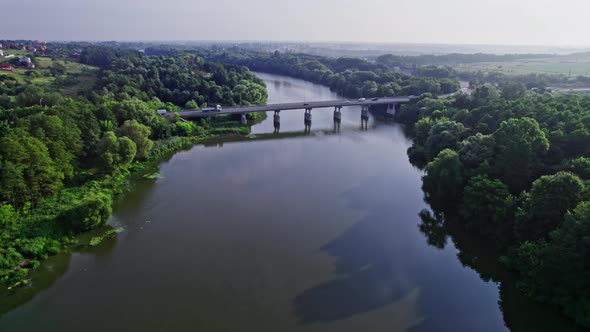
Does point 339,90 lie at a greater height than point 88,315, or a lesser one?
greater

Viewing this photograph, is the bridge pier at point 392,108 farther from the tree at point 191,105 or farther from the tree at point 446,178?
the tree at point 446,178

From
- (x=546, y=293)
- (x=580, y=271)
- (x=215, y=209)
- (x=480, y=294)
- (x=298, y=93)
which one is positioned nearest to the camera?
(x=580, y=271)

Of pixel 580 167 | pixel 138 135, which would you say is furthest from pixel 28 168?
pixel 580 167

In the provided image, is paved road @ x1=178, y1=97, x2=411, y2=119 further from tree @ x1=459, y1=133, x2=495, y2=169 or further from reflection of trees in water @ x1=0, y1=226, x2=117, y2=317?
tree @ x1=459, y1=133, x2=495, y2=169

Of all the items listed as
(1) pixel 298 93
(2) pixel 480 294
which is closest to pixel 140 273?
(2) pixel 480 294

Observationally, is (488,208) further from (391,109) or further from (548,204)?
(391,109)

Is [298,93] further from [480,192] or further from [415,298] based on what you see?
[415,298]

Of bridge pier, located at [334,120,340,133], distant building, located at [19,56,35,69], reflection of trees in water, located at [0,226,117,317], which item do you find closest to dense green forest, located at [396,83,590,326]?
bridge pier, located at [334,120,340,133]

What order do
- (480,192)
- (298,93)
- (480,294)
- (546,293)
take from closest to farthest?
(546,293)
(480,294)
(480,192)
(298,93)
